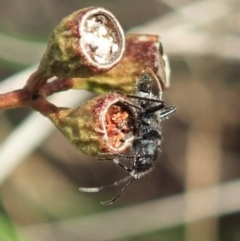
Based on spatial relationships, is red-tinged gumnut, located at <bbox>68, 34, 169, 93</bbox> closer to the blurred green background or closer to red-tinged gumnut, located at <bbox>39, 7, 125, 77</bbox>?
red-tinged gumnut, located at <bbox>39, 7, 125, 77</bbox>

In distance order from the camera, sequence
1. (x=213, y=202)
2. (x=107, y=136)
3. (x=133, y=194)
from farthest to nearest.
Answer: (x=133, y=194)
(x=213, y=202)
(x=107, y=136)

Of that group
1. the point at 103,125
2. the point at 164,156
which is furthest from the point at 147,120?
the point at 164,156

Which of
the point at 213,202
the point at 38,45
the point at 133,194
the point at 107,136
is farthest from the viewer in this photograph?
the point at 133,194

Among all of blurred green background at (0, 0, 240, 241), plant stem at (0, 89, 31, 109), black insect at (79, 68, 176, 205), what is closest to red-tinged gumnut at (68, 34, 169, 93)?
black insect at (79, 68, 176, 205)

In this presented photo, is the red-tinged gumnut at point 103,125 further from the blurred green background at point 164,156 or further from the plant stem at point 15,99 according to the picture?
the blurred green background at point 164,156

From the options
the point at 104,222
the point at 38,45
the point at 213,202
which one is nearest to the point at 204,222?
the point at 213,202

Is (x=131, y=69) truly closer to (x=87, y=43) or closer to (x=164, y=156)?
(x=87, y=43)

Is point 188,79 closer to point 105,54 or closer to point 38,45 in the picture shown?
point 38,45
